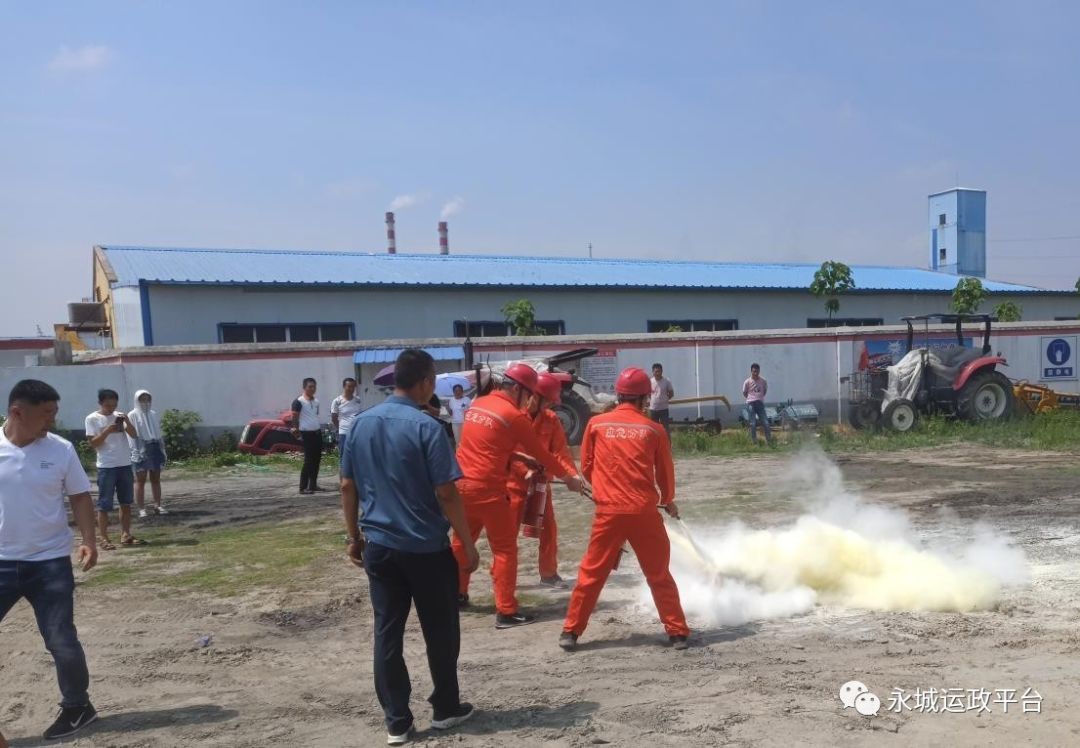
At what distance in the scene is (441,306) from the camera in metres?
26.3

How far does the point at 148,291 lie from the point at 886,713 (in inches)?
896

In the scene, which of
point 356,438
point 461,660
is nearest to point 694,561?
point 461,660

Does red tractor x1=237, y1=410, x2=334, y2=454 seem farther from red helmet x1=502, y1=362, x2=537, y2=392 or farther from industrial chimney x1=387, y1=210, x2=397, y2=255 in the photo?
industrial chimney x1=387, y1=210, x2=397, y2=255

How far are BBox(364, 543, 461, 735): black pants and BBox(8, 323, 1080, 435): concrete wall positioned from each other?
1523cm

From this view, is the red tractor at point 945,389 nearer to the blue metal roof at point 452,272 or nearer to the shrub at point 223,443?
the blue metal roof at point 452,272

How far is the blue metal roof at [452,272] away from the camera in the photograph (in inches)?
985

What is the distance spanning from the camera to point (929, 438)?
1672cm

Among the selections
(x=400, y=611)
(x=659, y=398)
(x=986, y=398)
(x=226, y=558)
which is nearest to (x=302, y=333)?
(x=659, y=398)

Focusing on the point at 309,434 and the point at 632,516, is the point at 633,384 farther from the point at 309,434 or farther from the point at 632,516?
the point at 309,434

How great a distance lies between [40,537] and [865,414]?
17733 mm

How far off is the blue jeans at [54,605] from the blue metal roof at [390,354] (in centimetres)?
1454

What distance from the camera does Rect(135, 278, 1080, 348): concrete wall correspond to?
23406 mm
